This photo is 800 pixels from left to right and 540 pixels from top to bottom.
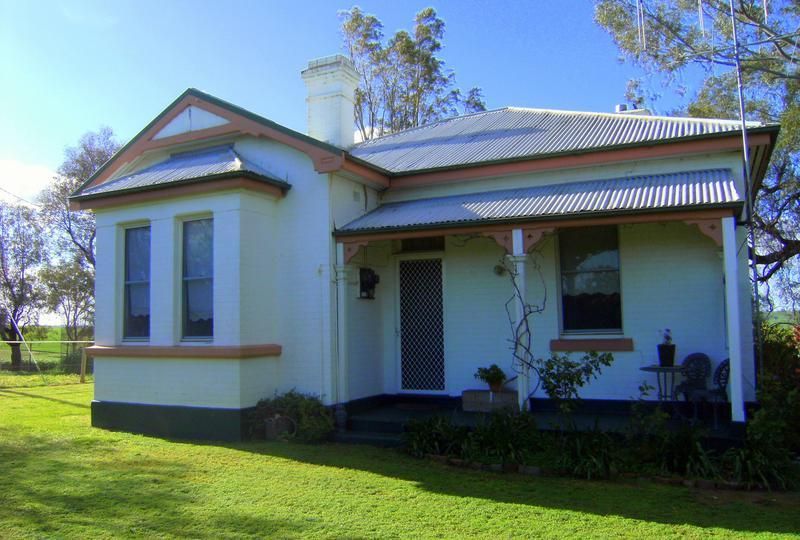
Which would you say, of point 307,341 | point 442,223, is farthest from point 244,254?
point 442,223

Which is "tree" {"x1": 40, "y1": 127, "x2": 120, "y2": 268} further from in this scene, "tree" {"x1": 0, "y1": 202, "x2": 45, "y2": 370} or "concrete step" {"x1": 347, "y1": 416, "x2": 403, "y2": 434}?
"concrete step" {"x1": 347, "y1": 416, "x2": 403, "y2": 434}

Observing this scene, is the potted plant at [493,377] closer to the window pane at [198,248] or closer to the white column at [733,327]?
the white column at [733,327]

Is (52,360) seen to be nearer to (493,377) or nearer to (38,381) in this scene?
(38,381)

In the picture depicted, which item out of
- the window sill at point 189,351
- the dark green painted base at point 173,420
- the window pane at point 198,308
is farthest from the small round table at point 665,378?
the window pane at point 198,308

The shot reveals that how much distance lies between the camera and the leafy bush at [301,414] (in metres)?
9.18

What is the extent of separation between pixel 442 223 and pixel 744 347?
4.63 m

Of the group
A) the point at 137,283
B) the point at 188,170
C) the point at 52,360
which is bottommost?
the point at 52,360

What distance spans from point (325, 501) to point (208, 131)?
7.15m

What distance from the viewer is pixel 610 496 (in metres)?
6.46

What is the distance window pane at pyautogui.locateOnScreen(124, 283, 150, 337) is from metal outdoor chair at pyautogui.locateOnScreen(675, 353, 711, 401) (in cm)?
829

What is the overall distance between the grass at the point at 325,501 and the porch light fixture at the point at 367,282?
2809 mm

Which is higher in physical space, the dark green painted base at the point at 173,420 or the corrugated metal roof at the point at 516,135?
the corrugated metal roof at the point at 516,135

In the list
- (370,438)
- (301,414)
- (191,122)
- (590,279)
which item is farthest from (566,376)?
(191,122)

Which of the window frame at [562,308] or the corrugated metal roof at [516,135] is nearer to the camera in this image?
the window frame at [562,308]
